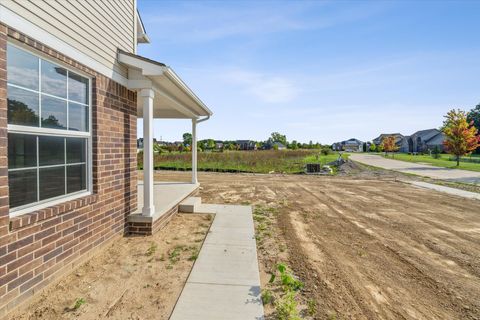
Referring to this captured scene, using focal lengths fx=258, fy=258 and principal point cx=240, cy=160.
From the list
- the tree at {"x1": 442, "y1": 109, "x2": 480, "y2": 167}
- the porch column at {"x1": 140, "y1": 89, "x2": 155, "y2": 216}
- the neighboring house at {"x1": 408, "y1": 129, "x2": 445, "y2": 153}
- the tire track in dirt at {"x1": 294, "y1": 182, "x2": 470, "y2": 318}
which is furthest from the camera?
the neighboring house at {"x1": 408, "y1": 129, "x2": 445, "y2": 153}

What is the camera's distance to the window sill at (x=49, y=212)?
113 inches

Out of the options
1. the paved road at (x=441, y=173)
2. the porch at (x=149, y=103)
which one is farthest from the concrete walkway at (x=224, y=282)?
the paved road at (x=441, y=173)

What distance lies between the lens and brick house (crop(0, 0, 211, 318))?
2.92 m

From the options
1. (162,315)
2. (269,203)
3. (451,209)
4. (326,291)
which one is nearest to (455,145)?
(451,209)

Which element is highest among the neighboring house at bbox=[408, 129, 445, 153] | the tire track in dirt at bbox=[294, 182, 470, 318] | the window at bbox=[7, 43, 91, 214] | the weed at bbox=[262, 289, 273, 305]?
the neighboring house at bbox=[408, 129, 445, 153]

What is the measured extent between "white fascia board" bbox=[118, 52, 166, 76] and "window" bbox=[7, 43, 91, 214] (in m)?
1.05

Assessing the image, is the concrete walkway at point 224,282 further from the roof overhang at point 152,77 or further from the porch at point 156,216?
the roof overhang at point 152,77

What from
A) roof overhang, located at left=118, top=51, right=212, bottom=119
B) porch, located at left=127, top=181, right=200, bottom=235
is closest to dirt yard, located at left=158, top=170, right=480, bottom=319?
porch, located at left=127, top=181, right=200, bottom=235

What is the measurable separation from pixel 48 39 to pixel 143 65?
1.80 metres

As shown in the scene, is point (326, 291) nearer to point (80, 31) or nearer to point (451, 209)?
point (80, 31)

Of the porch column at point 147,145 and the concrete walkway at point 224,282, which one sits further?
the porch column at point 147,145

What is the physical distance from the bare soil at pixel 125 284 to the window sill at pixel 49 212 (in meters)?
0.95

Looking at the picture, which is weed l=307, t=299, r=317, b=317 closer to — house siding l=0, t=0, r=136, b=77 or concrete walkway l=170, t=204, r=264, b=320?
concrete walkway l=170, t=204, r=264, b=320

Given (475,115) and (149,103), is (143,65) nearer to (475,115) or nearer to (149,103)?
(149,103)
